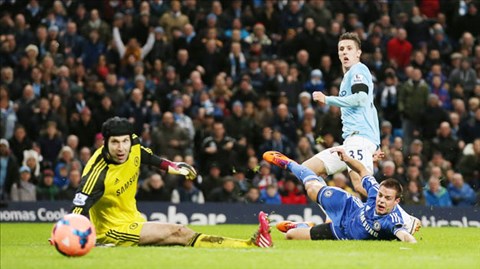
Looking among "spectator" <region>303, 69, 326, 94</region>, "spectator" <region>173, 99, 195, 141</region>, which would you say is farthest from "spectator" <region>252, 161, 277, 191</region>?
"spectator" <region>303, 69, 326, 94</region>

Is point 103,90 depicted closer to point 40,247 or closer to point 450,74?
point 450,74

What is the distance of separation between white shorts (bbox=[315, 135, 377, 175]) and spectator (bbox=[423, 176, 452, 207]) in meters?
7.79

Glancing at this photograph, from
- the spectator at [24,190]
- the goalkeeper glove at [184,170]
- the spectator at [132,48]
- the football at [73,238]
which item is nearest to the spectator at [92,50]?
the spectator at [132,48]

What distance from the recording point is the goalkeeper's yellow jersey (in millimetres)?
12836

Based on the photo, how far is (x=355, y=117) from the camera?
16078 mm

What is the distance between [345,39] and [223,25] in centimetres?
1270

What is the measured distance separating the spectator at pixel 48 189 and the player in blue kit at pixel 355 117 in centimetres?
880

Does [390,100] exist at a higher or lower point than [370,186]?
higher

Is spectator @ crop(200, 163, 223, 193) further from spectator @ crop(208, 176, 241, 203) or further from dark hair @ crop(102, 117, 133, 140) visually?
dark hair @ crop(102, 117, 133, 140)

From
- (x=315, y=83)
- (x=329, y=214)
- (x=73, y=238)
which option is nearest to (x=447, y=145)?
(x=315, y=83)

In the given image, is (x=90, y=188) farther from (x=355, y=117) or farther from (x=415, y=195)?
(x=415, y=195)

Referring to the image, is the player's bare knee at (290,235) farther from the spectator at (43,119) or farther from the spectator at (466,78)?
the spectator at (466,78)

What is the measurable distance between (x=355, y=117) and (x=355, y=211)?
5.14 feet

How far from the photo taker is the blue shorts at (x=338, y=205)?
604 inches
